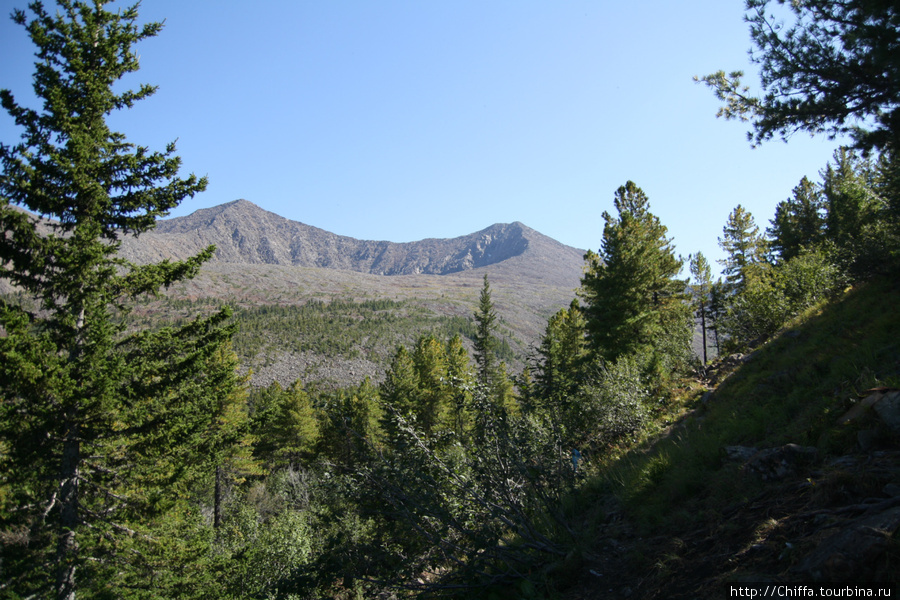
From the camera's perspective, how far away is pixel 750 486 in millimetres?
4398

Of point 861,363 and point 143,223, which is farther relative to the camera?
point 143,223

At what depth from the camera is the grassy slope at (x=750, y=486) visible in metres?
3.40

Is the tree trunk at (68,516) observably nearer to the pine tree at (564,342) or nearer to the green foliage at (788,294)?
the green foliage at (788,294)

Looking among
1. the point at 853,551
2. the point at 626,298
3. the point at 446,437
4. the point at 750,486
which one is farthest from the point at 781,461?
the point at 626,298

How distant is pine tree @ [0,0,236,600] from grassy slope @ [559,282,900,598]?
7693 millimetres

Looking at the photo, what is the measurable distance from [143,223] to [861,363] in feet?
42.1

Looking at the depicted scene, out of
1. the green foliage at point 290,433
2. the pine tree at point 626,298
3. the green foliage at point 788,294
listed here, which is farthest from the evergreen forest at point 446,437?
the green foliage at point 290,433

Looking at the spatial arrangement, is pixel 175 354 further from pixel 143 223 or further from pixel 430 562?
pixel 430 562

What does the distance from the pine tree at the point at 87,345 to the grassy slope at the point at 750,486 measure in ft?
25.2

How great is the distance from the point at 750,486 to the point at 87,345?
9.78 meters

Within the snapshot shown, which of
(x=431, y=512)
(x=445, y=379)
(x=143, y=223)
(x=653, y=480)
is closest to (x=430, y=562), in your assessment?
(x=431, y=512)

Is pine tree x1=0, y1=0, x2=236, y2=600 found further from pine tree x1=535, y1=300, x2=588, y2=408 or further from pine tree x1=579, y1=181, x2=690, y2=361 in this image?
pine tree x1=535, y1=300, x2=588, y2=408

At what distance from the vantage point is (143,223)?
8820 millimetres

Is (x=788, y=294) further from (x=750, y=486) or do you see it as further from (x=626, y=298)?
(x=750, y=486)
